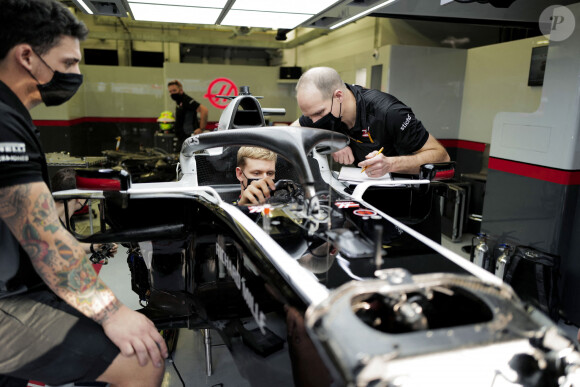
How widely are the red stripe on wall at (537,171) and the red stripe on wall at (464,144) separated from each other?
1.70 m

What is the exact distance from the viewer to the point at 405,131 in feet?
7.98

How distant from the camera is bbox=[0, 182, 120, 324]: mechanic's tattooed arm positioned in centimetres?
104

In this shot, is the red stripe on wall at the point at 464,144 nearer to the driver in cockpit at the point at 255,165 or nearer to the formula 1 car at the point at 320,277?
the formula 1 car at the point at 320,277

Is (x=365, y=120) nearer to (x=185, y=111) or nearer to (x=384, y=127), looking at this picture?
(x=384, y=127)

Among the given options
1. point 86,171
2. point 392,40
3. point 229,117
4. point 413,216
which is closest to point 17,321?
point 86,171

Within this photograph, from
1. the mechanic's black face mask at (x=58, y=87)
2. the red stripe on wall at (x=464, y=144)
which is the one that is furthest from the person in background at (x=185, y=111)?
the mechanic's black face mask at (x=58, y=87)

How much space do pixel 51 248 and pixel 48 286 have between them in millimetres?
163

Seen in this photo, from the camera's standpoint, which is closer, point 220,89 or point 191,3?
point 191,3

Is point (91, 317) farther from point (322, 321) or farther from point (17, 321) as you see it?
point (322, 321)

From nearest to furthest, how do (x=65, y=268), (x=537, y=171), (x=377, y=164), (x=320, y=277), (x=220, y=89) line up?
(x=320, y=277) → (x=65, y=268) → (x=377, y=164) → (x=537, y=171) → (x=220, y=89)

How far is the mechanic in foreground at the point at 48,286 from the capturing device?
1.07 m

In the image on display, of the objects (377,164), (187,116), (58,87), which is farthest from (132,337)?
(187,116)

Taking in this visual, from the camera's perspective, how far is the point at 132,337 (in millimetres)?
1147

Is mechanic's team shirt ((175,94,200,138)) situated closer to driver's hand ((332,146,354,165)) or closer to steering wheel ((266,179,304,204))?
driver's hand ((332,146,354,165))
